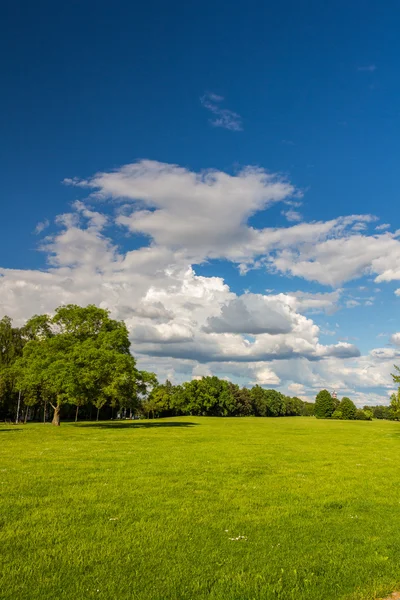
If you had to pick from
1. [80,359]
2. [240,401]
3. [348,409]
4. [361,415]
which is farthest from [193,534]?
[361,415]

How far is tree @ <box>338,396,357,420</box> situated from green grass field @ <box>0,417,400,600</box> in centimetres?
16891

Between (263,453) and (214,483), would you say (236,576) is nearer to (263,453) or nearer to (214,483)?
(214,483)

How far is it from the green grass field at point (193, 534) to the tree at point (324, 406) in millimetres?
177183

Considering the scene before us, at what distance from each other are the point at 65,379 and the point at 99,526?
42.3 m

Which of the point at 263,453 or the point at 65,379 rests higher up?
the point at 65,379

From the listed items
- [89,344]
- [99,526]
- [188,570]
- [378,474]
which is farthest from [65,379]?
[188,570]

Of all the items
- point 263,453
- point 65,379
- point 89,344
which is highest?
point 89,344

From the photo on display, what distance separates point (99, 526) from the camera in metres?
11.8

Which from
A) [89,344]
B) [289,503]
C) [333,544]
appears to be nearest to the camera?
[333,544]

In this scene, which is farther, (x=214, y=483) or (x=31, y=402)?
(x=31, y=402)

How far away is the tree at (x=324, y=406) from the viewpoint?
188m

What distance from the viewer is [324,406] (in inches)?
7431

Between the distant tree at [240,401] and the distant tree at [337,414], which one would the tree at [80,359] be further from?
the distant tree at [337,414]

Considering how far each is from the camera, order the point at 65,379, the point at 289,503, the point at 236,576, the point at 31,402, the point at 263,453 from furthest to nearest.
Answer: the point at 31,402, the point at 65,379, the point at 263,453, the point at 289,503, the point at 236,576
